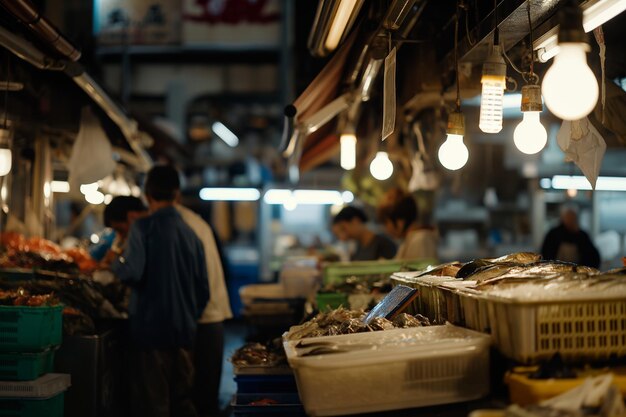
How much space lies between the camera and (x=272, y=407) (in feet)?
14.4

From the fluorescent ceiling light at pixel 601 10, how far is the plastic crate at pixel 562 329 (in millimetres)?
1514

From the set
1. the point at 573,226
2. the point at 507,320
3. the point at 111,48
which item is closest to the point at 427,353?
the point at 507,320

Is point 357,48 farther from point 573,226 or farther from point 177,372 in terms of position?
point 573,226

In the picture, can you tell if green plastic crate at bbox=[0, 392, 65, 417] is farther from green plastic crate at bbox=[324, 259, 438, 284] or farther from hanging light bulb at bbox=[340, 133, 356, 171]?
hanging light bulb at bbox=[340, 133, 356, 171]

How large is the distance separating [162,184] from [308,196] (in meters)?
8.73

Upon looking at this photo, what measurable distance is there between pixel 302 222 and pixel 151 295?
11852 mm

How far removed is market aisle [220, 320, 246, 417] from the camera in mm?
7735

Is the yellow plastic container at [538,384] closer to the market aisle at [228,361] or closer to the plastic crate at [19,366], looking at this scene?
the market aisle at [228,361]

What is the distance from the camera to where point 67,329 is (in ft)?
19.1

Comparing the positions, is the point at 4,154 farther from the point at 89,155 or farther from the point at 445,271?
the point at 445,271

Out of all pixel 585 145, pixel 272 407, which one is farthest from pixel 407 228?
pixel 272 407

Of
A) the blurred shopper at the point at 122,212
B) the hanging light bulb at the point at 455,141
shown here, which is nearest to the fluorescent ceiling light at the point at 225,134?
the blurred shopper at the point at 122,212

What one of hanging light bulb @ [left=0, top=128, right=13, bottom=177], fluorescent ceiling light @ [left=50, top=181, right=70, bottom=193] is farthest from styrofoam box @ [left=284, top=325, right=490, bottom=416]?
fluorescent ceiling light @ [left=50, top=181, right=70, bottom=193]

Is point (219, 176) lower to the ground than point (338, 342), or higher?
higher
